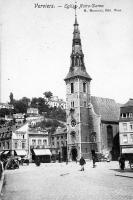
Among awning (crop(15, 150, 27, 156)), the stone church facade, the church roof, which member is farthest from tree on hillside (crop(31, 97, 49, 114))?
awning (crop(15, 150, 27, 156))

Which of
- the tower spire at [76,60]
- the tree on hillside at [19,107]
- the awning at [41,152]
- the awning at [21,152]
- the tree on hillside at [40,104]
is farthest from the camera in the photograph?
the tree on hillside at [40,104]

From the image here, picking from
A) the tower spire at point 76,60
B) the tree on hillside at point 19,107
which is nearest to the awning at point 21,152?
the tower spire at point 76,60

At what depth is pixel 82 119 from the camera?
60531 millimetres

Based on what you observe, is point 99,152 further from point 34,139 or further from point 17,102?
point 17,102

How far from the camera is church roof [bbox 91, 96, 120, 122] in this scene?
65.1m

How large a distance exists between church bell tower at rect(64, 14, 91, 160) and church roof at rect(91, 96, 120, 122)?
321cm

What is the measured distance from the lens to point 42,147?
64062 millimetres

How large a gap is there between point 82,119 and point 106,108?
32.1 feet

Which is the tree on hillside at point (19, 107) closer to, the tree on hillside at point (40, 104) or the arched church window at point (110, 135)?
the tree on hillside at point (40, 104)

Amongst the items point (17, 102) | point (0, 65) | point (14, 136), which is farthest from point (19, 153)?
point (17, 102)

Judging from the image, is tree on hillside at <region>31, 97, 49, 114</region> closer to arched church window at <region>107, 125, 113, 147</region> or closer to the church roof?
the church roof

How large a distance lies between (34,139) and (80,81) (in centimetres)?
1464

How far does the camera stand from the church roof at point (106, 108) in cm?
6512

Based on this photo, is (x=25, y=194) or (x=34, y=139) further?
(x=34, y=139)
